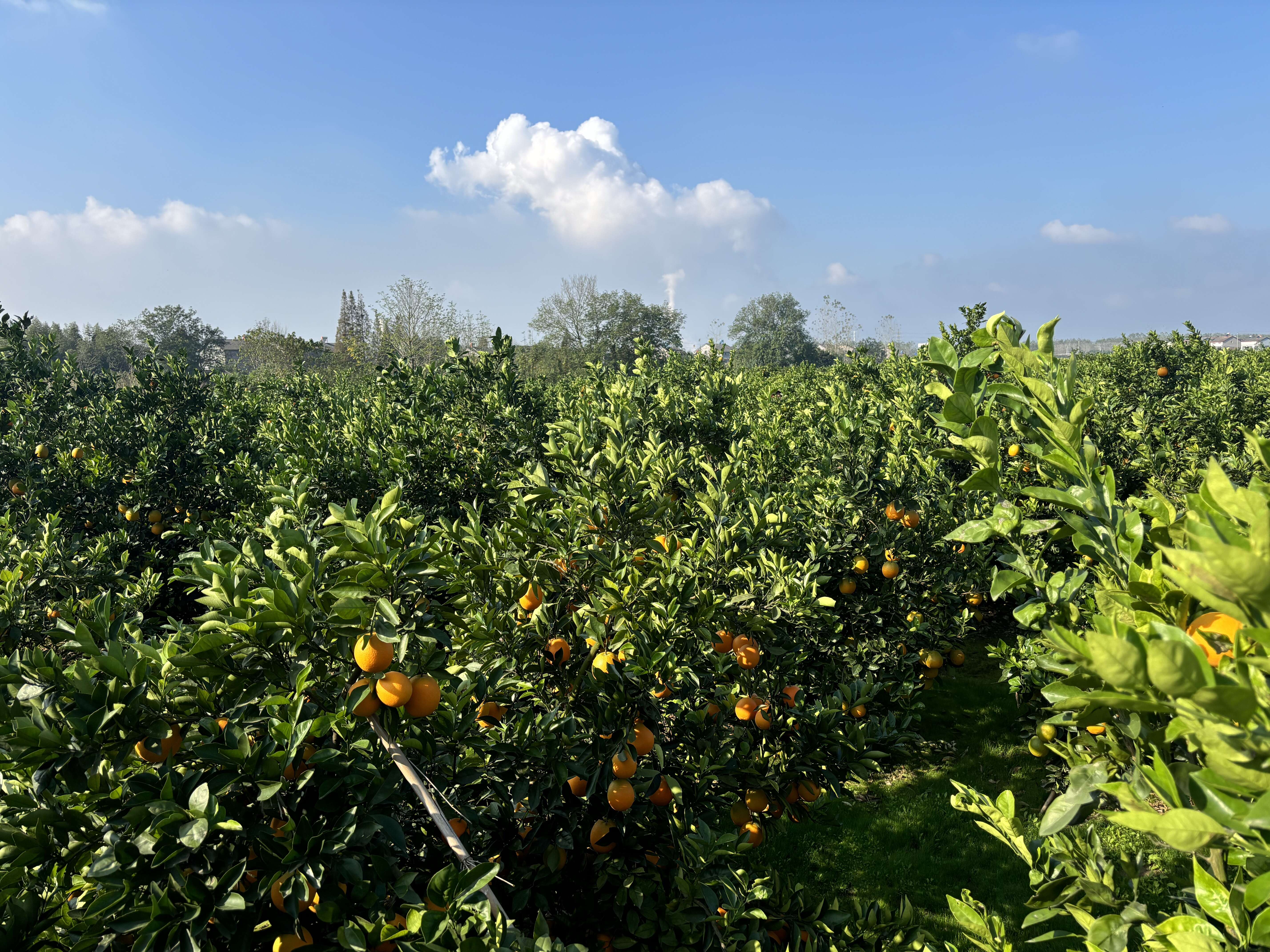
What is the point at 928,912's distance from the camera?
170 inches

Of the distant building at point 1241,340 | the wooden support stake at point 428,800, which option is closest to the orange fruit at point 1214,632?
the wooden support stake at point 428,800

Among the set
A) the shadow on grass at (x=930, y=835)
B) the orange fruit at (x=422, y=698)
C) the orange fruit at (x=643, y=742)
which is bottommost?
the shadow on grass at (x=930, y=835)

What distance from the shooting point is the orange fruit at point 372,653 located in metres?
1.59

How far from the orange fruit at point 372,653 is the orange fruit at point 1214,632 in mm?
1585

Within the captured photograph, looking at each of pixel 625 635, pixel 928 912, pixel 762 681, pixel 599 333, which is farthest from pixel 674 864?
pixel 599 333

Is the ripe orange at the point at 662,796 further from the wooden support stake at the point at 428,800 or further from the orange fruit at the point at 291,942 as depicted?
the orange fruit at the point at 291,942

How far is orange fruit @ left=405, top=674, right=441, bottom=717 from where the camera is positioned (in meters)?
1.69

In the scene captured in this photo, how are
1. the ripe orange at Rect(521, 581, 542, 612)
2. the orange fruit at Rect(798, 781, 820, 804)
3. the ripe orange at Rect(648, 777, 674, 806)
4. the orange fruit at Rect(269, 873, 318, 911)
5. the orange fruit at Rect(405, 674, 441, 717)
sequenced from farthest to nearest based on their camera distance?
the orange fruit at Rect(798, 781, 820, 804) → the ripe orange at Rect(521, 581, 542, 612) → the ripe orange at Rect(648, 777, 674, 806) → the orange fruit at Rect(405, 674, 441, 717) → the orange fruit at Rect(269, 873, 318, 911)

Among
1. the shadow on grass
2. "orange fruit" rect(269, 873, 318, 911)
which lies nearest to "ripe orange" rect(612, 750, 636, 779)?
"orange fruit" rect(269, 873, 318, 911)

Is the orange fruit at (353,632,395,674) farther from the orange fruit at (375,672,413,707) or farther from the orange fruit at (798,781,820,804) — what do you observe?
the orange fruit at (798,781,820,804)

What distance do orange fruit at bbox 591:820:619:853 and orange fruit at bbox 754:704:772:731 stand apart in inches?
38.3

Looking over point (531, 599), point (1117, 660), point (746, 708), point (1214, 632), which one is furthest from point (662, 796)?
point (1117, 660)

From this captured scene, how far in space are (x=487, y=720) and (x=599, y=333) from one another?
203 feet

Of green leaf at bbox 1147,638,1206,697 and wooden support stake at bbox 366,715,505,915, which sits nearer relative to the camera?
green leaf at bbox 1147,638,1206,697
